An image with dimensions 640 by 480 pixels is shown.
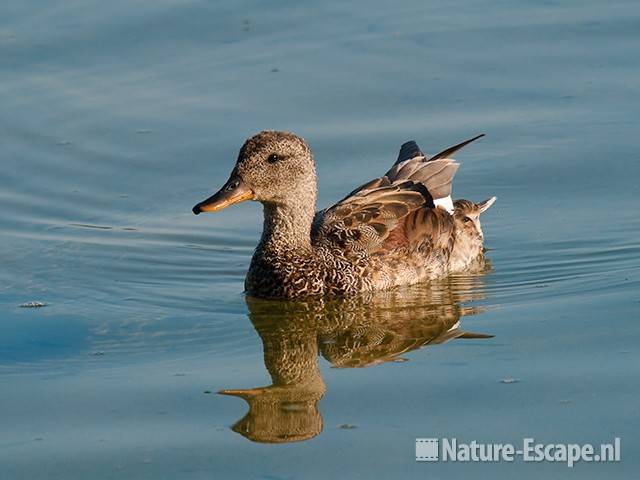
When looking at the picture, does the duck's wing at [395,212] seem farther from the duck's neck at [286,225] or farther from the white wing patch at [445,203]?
the duck's neck at [286,225]

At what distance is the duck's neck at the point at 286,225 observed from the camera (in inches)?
472

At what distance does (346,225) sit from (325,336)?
5.24 ft

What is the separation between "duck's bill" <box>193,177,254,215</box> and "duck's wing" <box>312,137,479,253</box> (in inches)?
40.1

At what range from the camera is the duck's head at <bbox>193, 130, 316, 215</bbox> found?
11.6 metres

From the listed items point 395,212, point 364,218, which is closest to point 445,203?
point 395,212

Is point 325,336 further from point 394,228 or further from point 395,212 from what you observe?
point 395,212

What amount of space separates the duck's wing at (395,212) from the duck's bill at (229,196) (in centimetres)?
102

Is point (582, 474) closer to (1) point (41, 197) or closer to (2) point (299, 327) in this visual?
(2) point (299, 327)

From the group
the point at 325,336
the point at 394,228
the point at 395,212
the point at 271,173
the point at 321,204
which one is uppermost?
the point at 271,173

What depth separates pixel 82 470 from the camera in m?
8.30

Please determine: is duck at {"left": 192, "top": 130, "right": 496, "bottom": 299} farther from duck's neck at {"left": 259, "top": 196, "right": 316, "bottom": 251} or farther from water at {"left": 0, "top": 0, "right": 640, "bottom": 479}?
water at {"left": 0, "top": 0, "right": 640, "bottom": 479}

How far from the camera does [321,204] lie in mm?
13836

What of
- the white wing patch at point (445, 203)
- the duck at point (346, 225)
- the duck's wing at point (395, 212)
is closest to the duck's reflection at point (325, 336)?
the duck at point (346, 225)

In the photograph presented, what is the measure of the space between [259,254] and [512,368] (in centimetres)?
304
